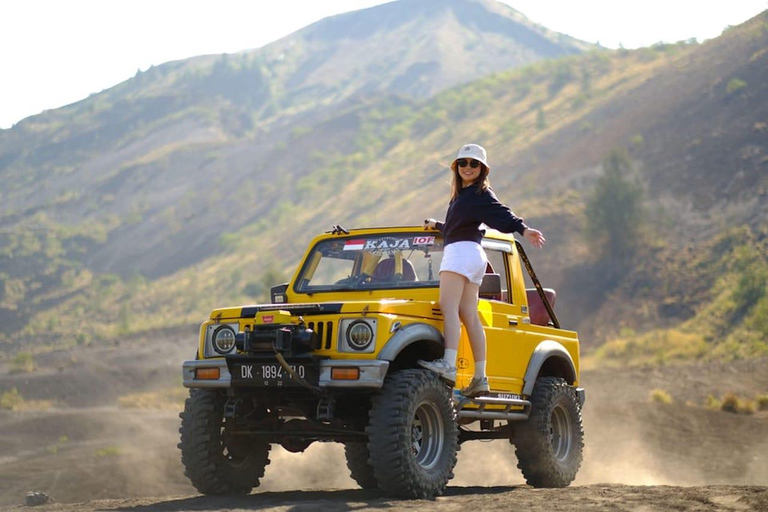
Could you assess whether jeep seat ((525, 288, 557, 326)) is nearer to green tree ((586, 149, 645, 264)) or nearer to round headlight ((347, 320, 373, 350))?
round headlight ((347, 320, 373, 350))

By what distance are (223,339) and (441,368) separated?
1.78 m

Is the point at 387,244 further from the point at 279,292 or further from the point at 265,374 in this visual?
the point at 265,374

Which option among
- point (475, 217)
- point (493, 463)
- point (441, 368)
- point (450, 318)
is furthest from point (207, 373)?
point (493, 463)

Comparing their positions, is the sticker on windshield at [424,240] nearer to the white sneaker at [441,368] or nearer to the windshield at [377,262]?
the windshield at [377,262]

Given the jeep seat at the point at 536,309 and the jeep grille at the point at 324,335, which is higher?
the jeep seat at the point at 536,309

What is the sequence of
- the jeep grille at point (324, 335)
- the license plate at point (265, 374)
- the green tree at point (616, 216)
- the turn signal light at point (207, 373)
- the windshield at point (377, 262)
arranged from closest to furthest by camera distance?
the license plate at point (265, 374) < the jeep grille at point (324, 335) < the turn signal light at point (207, 373) < the windshield at point (377, 262) < the green tree at point (616, 216)

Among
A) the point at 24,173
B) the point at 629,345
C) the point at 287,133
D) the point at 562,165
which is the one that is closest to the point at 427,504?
the point at 629,345

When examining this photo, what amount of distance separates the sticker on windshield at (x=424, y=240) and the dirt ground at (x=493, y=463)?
7.36 ft

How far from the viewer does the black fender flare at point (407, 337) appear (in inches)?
328

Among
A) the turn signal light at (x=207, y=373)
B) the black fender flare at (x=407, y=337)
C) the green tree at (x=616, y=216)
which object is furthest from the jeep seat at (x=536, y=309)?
the green tree at (x=616, y=216)

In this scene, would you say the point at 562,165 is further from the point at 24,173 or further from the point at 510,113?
the point at 24,173

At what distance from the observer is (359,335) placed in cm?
845

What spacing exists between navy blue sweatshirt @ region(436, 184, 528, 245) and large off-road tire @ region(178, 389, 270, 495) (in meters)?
2.35

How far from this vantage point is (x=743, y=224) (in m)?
54.8
